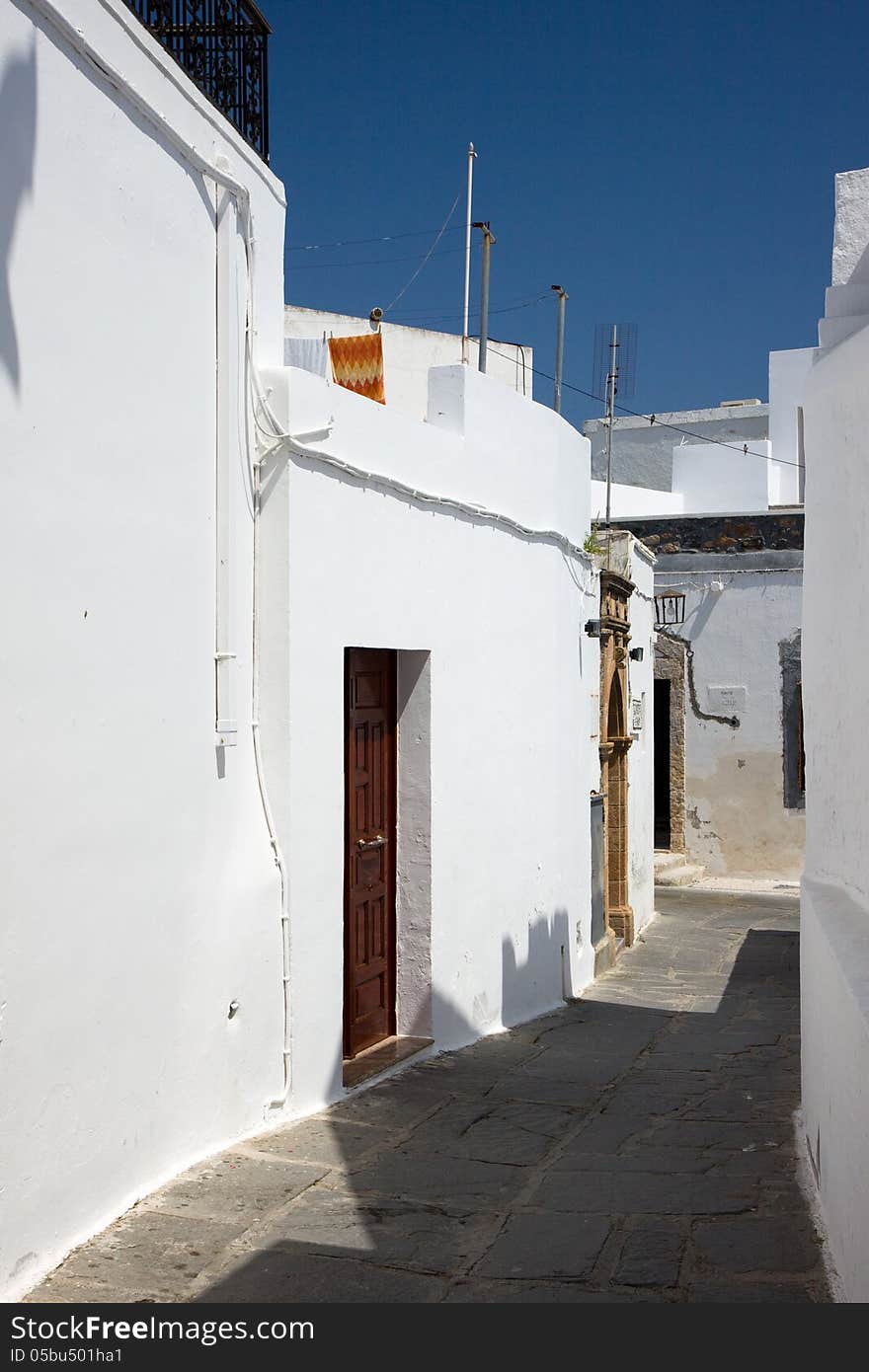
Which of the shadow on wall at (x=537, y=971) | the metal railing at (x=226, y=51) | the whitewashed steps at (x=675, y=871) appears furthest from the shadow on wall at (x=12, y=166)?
the whitewashed steps at (x=675, y=871)

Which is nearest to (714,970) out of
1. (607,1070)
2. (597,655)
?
(597,655)

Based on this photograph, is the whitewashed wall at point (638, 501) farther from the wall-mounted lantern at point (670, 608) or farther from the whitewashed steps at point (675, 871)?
the whitewashed steps at point (675, 871)

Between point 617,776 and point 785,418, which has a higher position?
point 785,418

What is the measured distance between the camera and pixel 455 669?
7480mm

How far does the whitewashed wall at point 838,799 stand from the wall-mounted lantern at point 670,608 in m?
11.1

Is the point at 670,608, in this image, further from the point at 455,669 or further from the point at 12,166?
the point at 12,166

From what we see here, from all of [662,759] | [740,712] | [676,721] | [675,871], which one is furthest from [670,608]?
[675,871]

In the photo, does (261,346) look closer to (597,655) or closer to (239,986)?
(239,986)

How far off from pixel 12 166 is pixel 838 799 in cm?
346

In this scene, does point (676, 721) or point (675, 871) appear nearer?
point (675, 871)

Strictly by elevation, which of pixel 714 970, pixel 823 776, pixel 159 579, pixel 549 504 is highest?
pixel 549 504

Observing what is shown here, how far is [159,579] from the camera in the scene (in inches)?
183

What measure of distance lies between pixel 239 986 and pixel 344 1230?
1255 mm

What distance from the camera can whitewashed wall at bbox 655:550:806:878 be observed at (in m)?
16.9
